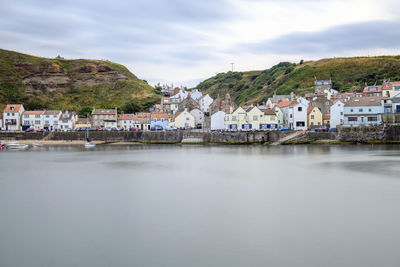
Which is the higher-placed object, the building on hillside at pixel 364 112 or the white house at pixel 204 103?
the white house at pixel 204 103

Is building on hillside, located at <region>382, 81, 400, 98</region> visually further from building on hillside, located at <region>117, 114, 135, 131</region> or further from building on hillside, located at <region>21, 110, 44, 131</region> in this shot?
building on hillside, located at <region>21, 110, 44, 131</region>


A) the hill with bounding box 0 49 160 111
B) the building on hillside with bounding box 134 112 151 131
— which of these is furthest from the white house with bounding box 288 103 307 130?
the hill with bounding box 0 49 160 111

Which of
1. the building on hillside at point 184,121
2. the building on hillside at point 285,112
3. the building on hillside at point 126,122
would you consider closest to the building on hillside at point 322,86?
the building on hillside at point 285,112

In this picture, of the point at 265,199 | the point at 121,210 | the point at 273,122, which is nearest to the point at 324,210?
the point at 265,199

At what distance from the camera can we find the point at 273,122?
53.3 metres

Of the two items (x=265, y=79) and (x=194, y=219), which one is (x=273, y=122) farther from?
(x=265, y=79)

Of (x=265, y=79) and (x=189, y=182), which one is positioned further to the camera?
(x=265, y=79)

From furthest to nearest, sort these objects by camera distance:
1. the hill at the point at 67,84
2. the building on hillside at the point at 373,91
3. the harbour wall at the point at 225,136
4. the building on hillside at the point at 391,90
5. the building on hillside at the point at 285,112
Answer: the hill at the point at 67,84
the building on hillside at the point at 373,91
the building on hillside at the point at 391,90
the building on hillside at the point at 285,112
the harbour wall at the point at 225,136

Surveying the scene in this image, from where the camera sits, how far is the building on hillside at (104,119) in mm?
66000

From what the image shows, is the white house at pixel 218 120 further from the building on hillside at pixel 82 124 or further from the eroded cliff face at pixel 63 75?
the eroded cliff face at pixel 63 75

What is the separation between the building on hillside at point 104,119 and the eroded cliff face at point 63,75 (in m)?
40.1

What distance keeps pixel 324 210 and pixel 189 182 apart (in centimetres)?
942

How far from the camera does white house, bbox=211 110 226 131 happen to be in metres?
55.9

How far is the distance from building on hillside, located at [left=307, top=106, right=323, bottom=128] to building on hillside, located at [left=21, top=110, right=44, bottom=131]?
4573 centimetres
